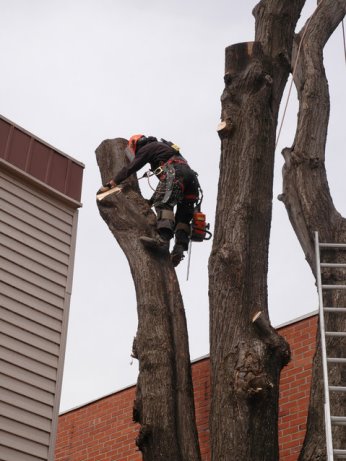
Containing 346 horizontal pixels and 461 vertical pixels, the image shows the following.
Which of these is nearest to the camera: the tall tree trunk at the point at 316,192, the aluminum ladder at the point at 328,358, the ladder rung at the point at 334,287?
the aluminum ladder at the point at 328,358

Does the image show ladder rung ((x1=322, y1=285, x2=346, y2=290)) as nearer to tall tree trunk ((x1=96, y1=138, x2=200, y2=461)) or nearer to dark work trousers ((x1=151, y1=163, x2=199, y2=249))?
tall tree trunk ((x1=96, y1=138, x2=200, y2=461))

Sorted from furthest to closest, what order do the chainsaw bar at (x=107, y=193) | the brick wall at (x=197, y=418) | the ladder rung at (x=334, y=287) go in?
the brick wall at (x=197, y=418) < the chainsaw bar at (x=107, y=193) < the ladder rung at (x=334, y=287)

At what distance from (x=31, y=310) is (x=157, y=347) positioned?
10.0 ft

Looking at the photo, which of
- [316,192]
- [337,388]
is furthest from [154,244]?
[337,388]

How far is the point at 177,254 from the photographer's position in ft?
24.2

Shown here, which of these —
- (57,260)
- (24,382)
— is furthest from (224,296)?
(57,260)

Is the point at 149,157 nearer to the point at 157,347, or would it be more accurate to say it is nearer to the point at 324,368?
the point at 157,347

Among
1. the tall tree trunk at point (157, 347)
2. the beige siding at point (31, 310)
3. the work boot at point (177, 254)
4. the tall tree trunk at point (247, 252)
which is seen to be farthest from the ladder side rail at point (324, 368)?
the beige siding at point (31, 310)

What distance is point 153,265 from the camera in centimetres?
623

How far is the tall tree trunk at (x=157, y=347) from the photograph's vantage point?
538 centimetres

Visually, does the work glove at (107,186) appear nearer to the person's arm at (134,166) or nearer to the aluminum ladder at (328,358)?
the person's arm at (134,166)

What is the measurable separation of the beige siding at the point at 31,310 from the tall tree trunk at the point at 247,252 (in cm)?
291

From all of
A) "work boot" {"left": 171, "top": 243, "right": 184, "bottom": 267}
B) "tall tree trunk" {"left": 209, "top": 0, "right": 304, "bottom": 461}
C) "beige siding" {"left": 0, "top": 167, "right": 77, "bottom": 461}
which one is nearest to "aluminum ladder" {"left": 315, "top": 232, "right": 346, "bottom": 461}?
"tall tree trunk" {"left": 209, "top": 0, "right": 304, "bottom": 461}

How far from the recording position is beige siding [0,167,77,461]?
780 centimetres
